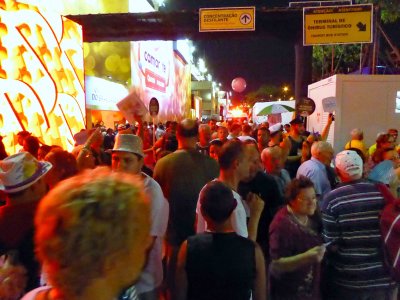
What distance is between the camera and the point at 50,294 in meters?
1.47

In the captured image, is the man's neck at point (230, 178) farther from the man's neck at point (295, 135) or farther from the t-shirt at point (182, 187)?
the man's neck at point (295, 135)

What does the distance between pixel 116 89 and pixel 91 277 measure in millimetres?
21072

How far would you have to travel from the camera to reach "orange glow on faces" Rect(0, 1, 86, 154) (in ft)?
28.8

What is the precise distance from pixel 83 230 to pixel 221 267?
4.08ft

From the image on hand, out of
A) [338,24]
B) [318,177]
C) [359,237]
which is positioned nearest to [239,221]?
[359,237]

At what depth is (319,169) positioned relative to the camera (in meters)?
5.24

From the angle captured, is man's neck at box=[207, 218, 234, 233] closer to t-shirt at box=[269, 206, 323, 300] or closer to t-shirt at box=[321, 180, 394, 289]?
t-shirt at box=[269, 206, 323, 300]

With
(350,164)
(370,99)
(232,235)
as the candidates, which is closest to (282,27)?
(370,99)

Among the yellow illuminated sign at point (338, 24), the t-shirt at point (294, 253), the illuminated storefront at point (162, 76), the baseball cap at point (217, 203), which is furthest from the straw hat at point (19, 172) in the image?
the illuminated storefront at point (162, 76)

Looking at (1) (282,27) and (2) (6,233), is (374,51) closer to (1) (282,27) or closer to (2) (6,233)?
(1) (282,27)

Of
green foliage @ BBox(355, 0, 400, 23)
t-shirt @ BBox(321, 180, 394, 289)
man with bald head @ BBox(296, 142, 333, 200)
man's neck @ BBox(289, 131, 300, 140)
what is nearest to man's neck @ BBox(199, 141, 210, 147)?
man's neck @ BBox(289, 131, 300, 140)

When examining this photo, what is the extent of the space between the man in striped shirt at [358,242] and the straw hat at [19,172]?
7.55 feet

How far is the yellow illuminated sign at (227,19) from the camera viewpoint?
13227 millimetres

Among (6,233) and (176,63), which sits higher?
(176,63)
